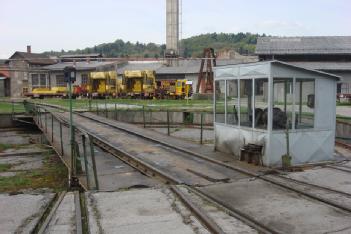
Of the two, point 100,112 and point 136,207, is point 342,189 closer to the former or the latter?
point 136,207

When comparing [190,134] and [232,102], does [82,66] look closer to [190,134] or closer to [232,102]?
[190,134]

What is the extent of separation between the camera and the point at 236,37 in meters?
159

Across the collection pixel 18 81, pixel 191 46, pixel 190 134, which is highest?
pixel 191 46

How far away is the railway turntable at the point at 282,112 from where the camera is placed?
11023mm

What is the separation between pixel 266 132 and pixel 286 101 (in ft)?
3.44

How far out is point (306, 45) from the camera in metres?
54.6

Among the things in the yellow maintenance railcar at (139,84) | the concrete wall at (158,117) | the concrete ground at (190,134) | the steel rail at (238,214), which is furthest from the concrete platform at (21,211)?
the yellow maintenance railcar at (139,84)

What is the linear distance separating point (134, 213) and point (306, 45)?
170 ft

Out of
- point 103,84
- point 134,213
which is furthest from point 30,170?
point 103,84

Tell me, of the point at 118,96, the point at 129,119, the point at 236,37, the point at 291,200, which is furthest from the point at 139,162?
the point at 236,37

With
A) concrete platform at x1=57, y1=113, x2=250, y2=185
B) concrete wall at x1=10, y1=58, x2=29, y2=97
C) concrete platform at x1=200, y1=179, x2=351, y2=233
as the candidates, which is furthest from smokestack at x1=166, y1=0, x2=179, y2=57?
concrete platform at x1=200, y1=179, x2=351, y2=233

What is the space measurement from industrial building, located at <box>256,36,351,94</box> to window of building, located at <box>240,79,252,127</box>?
41441 millimetres

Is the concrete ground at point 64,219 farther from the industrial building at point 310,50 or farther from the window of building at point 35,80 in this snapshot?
the window of building at point 35,80

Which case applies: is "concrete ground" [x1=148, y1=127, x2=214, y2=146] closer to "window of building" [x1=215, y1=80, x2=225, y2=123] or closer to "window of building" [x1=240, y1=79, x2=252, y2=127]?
"window of building" [x1=215, y1=80, x2=225, y2=123]
